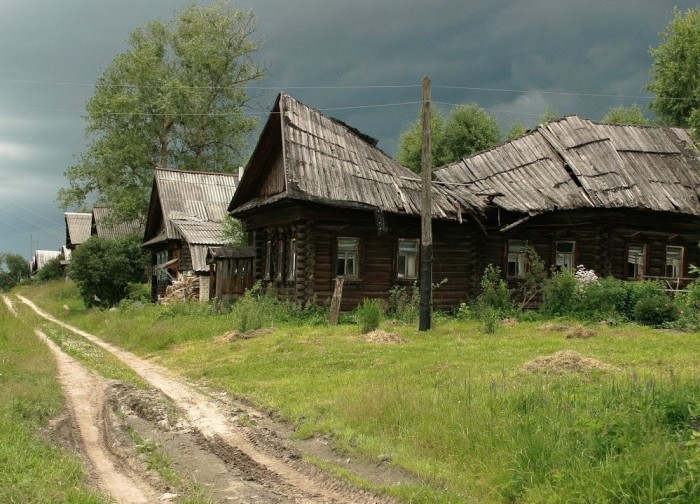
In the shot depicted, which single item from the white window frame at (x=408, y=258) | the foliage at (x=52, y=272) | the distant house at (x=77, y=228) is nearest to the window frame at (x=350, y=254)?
the white window frame at (x=408, y=258)

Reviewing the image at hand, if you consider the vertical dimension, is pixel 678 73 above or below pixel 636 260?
above

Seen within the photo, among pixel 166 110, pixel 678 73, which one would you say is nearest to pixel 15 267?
pixel 166 110

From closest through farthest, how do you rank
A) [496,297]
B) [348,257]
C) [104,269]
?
[496,297]
[348,257]
[104,269]

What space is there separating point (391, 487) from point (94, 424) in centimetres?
471

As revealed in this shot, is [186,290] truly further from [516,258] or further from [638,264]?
[638,264]

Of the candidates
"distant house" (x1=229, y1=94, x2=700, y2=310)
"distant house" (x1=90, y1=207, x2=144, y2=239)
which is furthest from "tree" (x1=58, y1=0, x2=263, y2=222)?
"distant house" (x1=229, y1=94, x2=700, y2=310)

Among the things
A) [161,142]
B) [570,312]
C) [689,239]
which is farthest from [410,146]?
[570,312]

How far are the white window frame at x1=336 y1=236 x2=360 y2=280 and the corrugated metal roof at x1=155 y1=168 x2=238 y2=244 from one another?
14.2 metres

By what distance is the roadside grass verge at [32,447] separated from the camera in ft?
19.2

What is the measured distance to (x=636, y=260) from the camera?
2577cm

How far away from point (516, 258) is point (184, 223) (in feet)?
55.5

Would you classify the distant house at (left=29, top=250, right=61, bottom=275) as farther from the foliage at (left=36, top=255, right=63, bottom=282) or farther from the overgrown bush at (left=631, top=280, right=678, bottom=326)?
the overgrown bush at (left=631, top=280, right=678, bottom=326)

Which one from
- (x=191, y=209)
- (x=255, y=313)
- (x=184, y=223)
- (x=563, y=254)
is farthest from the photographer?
(x=191, y=209)

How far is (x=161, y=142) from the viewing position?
47.1 meters
